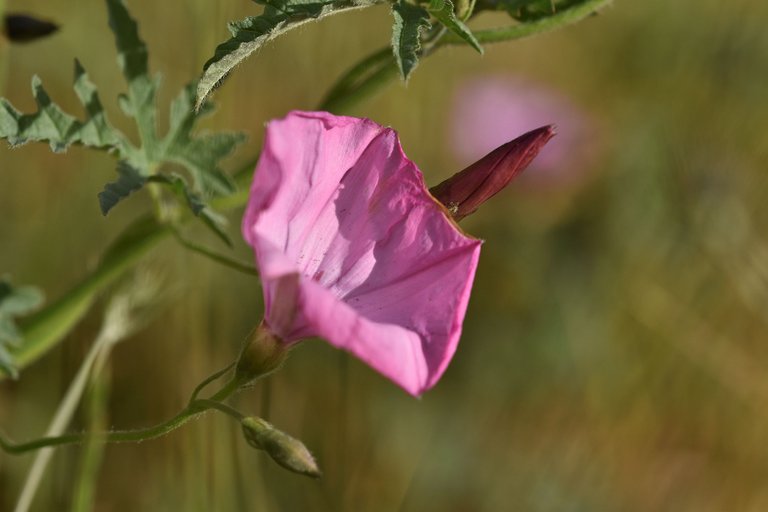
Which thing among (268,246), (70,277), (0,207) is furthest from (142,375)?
(268,246)

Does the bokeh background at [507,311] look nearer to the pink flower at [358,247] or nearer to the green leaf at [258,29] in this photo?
the pink flower at [358,247]

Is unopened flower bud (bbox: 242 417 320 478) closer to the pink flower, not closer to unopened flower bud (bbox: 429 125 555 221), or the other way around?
the pink flower

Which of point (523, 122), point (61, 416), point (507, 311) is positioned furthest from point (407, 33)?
point (523, 122)

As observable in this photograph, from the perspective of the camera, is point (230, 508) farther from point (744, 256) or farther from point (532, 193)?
point (532, 193)

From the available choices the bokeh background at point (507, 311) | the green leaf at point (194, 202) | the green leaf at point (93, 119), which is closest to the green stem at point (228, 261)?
the green leaf at point (194, 202)

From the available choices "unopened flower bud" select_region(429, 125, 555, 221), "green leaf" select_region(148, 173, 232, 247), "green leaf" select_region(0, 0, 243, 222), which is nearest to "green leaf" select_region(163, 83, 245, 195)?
"green leaf" select_region(0, 0, 243, 222)

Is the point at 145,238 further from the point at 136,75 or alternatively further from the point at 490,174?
the point at 490,174
